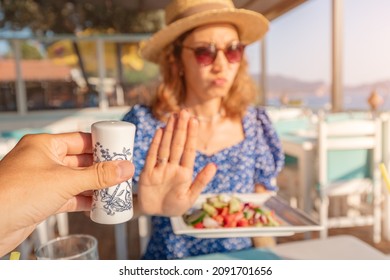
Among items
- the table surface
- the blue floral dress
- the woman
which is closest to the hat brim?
the woman

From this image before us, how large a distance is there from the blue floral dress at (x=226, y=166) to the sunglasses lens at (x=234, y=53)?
0.59 ft

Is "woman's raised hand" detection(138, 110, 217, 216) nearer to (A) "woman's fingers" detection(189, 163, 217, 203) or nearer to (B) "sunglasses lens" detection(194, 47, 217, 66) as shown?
(A) "woman's fingers" detection(189, 163, 217, 203)

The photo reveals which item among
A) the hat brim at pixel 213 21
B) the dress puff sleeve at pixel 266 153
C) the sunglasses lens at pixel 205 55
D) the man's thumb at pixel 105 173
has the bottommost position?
the dress puff sleeve at pixel 266 153

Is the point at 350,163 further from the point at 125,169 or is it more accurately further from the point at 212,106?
the point at 125,169

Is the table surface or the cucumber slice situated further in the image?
the cucumber slice

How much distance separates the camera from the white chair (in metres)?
1.90

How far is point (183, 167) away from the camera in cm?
66

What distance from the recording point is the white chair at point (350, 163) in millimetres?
1898

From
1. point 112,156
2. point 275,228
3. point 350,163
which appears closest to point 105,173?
point 112,156

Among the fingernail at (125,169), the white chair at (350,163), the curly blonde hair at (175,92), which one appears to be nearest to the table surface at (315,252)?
the fingernail at (125,169)

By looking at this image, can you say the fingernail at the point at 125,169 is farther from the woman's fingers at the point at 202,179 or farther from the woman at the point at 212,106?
the woman at the point at 212,106

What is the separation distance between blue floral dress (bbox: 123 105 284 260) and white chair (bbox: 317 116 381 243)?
2.83ft
